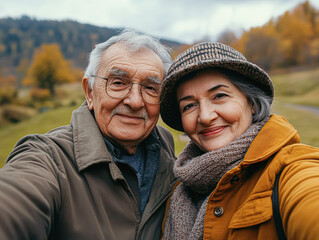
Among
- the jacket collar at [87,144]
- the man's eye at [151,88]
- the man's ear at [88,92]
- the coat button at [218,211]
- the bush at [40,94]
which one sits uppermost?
the man's eye at [151,88]

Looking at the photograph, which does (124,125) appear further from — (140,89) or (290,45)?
(290,45)

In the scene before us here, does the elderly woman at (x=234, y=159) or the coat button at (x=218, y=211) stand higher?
the elderly woman at (x=234, y=159)

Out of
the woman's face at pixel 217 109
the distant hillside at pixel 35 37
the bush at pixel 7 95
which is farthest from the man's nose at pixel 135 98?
the distant hillside at pixel 35 37

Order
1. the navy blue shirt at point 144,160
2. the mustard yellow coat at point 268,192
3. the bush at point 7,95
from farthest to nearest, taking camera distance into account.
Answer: the bush at point 7,95
the navy blue shirt at point 144,160
the mustard yellow coat at point 268,192

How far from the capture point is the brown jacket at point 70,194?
123 centimetres

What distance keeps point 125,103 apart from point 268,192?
1.51 m

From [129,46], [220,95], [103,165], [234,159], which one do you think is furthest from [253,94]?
[103,165]

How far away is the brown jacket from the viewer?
123 centimetres

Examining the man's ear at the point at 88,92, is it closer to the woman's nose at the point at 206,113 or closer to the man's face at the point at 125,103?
the man's face at the point at 125,103

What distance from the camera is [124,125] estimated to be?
226 centimetres

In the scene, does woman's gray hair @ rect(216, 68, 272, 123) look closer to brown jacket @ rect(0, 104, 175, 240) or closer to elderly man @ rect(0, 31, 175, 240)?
elderly man @ rect(0, 31, 175, 240)

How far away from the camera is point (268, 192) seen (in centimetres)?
128

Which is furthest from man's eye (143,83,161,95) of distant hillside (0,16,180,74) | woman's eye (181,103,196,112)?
distant hillside (0,16,180,74)

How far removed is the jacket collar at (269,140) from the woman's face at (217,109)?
0.24 m
